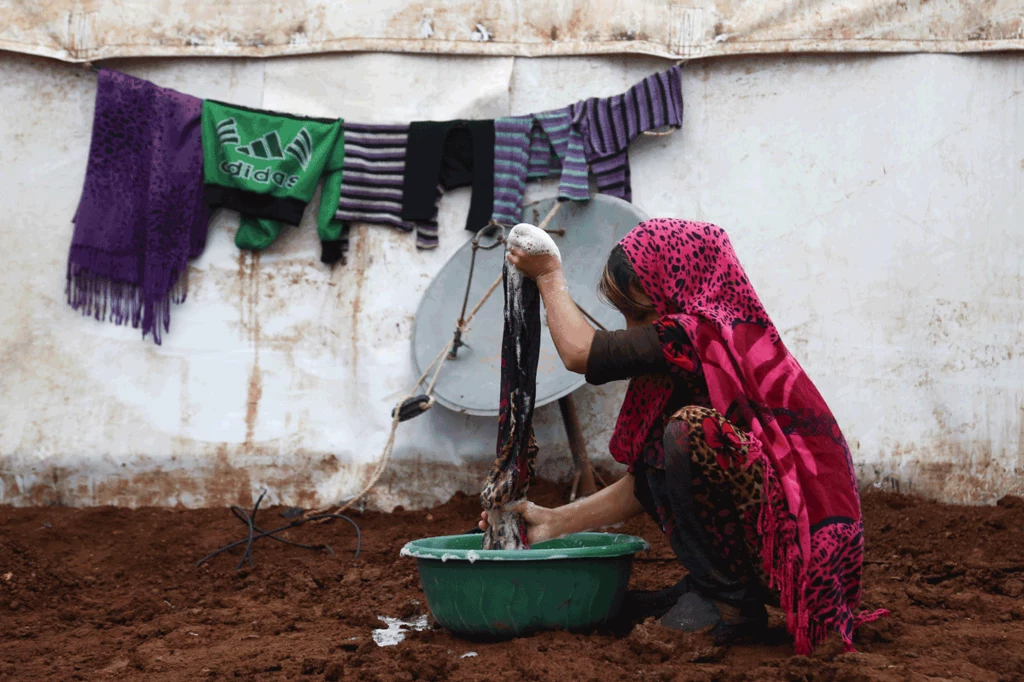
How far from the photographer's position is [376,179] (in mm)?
4355

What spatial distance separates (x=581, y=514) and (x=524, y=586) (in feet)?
0.91

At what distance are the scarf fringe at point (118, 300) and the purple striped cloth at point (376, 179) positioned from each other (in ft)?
2.60

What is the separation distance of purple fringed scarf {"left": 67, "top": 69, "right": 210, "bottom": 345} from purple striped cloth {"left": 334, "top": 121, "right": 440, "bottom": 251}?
621 mm

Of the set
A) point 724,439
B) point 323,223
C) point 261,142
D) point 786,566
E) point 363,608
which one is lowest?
point 363,608

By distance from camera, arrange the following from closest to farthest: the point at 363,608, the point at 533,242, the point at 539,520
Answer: the point at 533,242, the point at 539,520, the point at 363,608

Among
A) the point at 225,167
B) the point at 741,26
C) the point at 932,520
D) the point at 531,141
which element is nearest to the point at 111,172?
the point at 225,167

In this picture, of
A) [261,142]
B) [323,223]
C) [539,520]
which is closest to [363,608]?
[539,520]

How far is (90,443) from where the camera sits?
436 cm

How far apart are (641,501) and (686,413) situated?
0.44m

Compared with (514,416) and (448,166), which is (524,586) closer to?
(514,416)

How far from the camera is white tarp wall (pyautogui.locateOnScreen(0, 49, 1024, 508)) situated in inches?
164

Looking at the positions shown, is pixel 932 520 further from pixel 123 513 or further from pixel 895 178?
pixel 123 513

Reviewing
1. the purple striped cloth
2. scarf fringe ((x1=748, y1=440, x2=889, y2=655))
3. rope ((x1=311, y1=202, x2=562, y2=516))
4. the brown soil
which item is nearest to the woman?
scarf fringe ((x1=748, y1=440, x2=889, y2=655))

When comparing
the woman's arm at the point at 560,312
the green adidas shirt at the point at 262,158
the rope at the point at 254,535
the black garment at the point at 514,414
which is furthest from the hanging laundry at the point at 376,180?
the woman's arm at the point at 560,312
